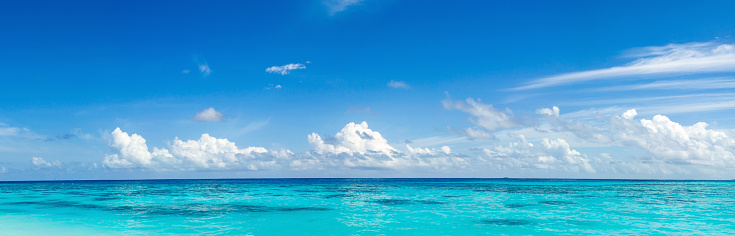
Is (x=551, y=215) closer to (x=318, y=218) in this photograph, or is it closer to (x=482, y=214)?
(x=482, y=214)

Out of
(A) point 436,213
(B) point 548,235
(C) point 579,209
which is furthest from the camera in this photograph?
(C) point 579,209

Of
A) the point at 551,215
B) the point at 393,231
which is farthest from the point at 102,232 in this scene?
the point at 551,215

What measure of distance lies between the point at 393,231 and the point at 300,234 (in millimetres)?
4514

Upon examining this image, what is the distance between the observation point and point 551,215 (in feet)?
98.5

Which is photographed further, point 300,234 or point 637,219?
point 637,219

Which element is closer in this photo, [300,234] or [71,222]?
[300,234]

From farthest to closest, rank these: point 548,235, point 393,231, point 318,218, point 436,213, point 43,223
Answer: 1. point 436,213
2. point 318,218
3. point 43,223
4. point 393,231
5. point 548,235

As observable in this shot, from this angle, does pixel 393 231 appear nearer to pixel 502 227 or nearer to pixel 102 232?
pixel 502 227

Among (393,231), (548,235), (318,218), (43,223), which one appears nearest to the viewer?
(548,235)

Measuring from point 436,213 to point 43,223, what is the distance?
75.5 ft

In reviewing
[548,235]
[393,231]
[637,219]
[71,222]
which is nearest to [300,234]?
[393,231]

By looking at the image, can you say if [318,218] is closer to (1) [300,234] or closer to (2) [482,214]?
(1) [300,234]

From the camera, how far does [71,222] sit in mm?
27641

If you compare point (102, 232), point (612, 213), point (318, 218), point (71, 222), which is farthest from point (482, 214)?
point (71, 222)
